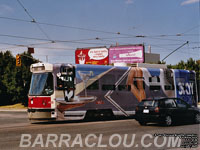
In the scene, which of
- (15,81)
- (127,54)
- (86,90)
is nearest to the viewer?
(86,90)

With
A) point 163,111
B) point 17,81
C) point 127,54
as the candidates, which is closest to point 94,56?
point 127,54

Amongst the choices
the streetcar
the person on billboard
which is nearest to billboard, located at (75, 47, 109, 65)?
the streetcar

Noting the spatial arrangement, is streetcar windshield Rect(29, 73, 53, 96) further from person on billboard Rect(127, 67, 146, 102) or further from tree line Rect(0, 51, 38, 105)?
tree line Rect(0, 51, 38, 105)

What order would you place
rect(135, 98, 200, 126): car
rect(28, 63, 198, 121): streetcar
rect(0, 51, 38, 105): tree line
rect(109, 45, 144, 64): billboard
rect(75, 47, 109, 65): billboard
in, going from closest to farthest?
rect(135, 98, 200, 126): car
rect(28, 63, 198, 121): streetcar
rect(0, 51, 38, 105): tree line
rect(109, 45, 144, 64): billboard
rect(75, 47, 109, 65): billboard

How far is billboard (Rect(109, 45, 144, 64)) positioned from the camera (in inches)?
1949

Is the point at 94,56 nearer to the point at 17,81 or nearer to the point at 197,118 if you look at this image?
the point at 17,81

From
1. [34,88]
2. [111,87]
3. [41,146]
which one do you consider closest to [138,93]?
[111,87]

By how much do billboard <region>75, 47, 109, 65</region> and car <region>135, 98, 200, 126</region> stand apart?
118 ft

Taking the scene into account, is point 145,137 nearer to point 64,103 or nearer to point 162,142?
point 162,142

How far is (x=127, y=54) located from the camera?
50719 mm

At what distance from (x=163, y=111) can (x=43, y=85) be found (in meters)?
6.63

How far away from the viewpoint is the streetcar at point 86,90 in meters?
17.6

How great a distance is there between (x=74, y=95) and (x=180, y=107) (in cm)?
578

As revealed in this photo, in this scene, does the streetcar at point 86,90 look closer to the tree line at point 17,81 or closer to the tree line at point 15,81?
the tree line at point 15,81
